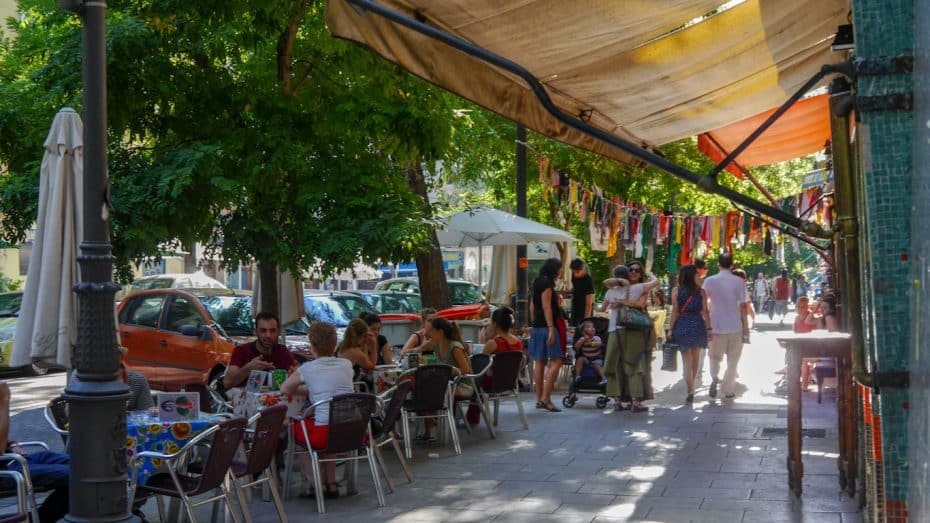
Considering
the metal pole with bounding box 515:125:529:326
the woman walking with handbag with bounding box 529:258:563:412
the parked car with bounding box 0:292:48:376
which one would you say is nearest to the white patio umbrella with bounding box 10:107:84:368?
the woman walking with handbag with bounding box 529:258:563:412

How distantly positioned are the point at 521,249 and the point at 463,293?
369 inches

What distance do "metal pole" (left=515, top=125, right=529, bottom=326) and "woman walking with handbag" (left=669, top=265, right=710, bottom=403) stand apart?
3502 millimetres

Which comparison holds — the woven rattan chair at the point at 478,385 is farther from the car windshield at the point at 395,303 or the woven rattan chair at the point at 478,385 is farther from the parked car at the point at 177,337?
the car windshield at the point at 395,303

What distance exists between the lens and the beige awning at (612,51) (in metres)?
5.42

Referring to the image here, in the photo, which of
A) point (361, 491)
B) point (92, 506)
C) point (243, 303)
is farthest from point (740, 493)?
point (243, 303)

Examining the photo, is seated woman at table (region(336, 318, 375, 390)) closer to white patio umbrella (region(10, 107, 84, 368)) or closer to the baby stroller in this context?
white patio umbrella (region(10, 107, 84, 368))

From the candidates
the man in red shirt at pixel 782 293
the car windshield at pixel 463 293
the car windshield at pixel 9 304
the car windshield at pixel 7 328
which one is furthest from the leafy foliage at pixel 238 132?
the man in red shirt at pixel 782 293

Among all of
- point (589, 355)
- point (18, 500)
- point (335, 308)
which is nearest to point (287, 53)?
point (589, 355)

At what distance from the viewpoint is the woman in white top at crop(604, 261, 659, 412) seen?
1344cm

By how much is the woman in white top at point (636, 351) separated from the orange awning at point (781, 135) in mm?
1922

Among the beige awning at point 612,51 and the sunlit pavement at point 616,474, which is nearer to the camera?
the beige awning at point 612,51

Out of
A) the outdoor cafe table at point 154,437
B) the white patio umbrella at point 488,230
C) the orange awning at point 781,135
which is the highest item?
the orange awning at point 781,135

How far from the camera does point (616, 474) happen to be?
30.7ft

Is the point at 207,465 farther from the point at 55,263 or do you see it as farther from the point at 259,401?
the point at 259,401
